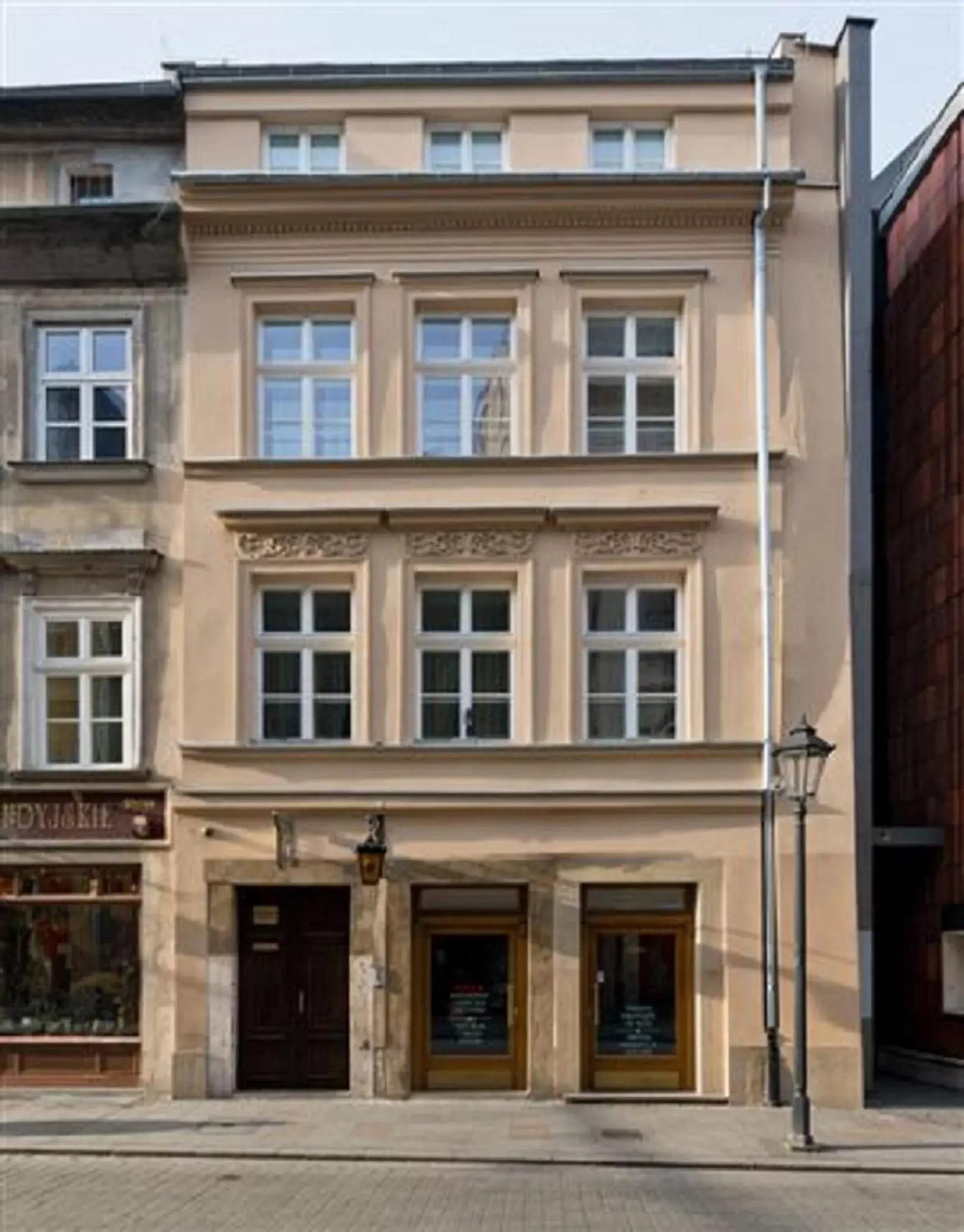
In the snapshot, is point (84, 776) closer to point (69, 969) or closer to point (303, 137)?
point (69, 969)

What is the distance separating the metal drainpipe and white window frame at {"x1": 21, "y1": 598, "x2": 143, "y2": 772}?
753cm

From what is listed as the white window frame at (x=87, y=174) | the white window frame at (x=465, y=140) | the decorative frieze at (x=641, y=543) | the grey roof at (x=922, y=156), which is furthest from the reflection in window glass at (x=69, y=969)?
the grey roof at (x=922, y=156)

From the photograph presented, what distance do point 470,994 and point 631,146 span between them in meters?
10.5

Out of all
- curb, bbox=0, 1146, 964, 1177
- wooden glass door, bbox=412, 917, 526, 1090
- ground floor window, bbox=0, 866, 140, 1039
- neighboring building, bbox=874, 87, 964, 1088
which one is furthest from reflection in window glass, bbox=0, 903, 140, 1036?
neighboring building, bbox=874, 87, 964, 1088

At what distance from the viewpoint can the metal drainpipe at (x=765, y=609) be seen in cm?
1948

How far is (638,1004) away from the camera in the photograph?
66.1 ft

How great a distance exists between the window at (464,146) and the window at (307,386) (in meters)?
2.34

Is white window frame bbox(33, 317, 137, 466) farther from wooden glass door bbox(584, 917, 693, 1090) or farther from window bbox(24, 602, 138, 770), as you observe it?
wooden glass door bbox(584, 917, 693, 1090)

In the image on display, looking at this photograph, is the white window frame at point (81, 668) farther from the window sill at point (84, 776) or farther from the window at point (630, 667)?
the window at point (630, 667)

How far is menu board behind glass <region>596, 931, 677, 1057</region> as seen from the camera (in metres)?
20.1

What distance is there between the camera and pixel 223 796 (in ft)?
65.8

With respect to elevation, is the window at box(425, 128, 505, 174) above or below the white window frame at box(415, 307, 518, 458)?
above

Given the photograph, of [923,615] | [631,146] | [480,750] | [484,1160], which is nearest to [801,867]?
[484,1160]

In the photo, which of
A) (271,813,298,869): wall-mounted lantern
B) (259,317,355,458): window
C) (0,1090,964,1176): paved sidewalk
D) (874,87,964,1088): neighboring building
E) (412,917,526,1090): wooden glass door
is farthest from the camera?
(874,87,964,1088): neighboring building
